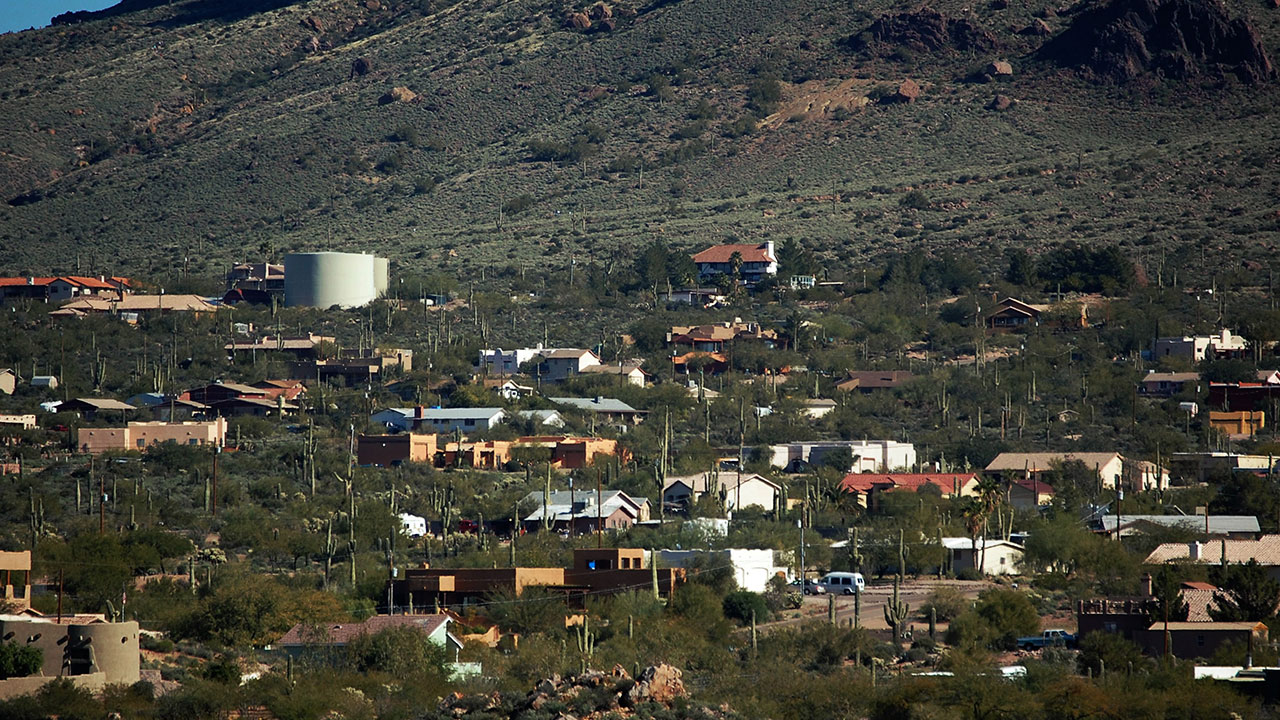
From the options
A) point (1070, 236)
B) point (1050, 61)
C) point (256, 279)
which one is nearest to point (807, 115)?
point (1050, 61)

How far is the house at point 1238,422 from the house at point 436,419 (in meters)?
27.4

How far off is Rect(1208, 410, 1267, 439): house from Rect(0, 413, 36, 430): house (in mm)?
44018

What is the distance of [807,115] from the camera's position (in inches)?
5709

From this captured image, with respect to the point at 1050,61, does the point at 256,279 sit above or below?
below

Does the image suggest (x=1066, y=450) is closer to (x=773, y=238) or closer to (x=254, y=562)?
(x=254, y=562)

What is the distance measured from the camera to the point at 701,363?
93000 millimetres

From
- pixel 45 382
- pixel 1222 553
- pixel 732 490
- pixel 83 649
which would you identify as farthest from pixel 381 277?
pixel 83 649

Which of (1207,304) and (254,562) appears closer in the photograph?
(254,562)

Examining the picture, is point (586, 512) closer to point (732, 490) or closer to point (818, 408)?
point (732, 490)

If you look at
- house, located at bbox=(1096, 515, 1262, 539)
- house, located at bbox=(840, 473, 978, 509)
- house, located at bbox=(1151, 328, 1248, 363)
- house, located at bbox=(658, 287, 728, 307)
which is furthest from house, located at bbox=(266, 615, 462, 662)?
house, located at bbox=(658, 287, 728, 307)

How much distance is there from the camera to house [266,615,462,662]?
4428cm

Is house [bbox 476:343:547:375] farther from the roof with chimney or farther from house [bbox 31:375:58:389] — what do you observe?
the roof with chimney

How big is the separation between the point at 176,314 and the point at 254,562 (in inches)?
1835

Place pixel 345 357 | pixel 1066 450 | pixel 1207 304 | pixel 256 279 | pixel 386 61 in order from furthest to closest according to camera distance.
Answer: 1. pixel 386 61
2. pixel 256 279
3. pixel 1207 304
4. pixel 345 357
5. pixel 1066 450
